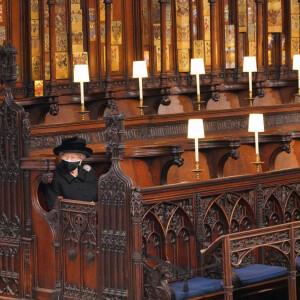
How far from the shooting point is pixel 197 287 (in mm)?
8180

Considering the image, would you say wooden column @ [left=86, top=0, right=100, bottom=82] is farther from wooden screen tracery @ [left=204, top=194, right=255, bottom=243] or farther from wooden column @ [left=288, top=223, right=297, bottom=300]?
wooden column @ [left=288, top=223, right=297, bottom=300]

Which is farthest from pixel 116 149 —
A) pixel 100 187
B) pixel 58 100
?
pixel 58 100

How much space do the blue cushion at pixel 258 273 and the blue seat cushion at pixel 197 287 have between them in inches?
8.8

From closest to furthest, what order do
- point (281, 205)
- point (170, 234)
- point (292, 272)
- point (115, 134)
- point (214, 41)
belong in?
point (115, 134) → point (292, 272) → point (170, 234) → point (281, 205) → point (214, 41)

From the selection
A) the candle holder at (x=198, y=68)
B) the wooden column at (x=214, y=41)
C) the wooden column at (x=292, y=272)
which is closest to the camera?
the wooden column at (x=292, y=272)

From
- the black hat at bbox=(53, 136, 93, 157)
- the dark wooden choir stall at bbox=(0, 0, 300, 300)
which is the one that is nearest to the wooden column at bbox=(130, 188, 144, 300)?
the dark wooden choir stall at bbox=(0, 0, 300, 300)

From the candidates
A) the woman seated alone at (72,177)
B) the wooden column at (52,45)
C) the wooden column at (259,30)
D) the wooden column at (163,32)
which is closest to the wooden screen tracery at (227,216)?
the woman seated alone at (72,177)

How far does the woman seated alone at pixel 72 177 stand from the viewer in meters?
8.86

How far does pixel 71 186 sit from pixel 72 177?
8 cm

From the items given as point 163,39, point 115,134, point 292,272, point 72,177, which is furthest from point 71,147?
point 163,39

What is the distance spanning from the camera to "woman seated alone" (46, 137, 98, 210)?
29.1 ft

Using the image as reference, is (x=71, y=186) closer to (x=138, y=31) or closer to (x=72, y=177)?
(x=72, y=177)

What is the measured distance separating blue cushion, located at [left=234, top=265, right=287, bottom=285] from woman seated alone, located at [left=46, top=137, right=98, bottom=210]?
4.69 ft

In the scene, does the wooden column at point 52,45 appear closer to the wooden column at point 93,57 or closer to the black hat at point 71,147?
the wooden column at point 93,57
